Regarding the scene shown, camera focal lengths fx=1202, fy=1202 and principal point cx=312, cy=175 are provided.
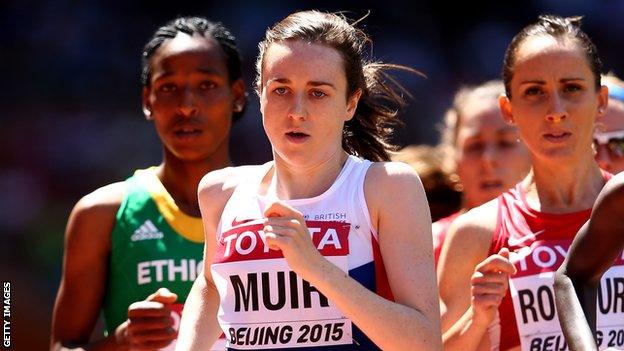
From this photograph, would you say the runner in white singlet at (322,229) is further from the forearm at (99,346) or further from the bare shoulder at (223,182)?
the forearm at (99,346)

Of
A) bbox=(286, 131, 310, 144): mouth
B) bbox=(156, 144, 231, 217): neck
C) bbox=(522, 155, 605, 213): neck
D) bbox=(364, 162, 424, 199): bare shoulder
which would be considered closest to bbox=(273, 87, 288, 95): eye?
bbox=(286, 131, 310, 144): mouth

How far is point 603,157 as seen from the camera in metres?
4.73

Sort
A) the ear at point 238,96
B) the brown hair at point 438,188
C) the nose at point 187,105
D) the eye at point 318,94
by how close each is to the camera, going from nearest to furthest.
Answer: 1. the eye at point 318,94
2. the nose at point 187,105
3. the ear at point 238,96
4. the brown hair at point 438,188

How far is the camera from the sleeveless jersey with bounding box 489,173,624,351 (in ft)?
12.3

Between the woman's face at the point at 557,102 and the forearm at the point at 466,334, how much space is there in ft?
2.06

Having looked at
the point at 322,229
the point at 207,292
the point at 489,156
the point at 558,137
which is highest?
the point at 489,156

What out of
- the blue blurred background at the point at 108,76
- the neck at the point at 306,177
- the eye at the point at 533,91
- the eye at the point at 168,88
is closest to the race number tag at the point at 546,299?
the eye at the point at 533,91

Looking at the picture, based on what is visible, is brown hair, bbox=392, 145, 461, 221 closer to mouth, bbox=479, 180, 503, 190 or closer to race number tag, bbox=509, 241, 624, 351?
mouth, bbox=479, 180, 503, 190

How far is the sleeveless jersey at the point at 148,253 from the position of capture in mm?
4480

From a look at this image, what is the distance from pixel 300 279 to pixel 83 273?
4.77ft

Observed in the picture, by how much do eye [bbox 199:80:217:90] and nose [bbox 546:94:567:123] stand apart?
4.74 ft

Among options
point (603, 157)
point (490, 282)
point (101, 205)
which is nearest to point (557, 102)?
point (490, 282)

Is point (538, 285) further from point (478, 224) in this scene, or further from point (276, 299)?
point (276, 299)

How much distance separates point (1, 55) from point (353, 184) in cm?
674
